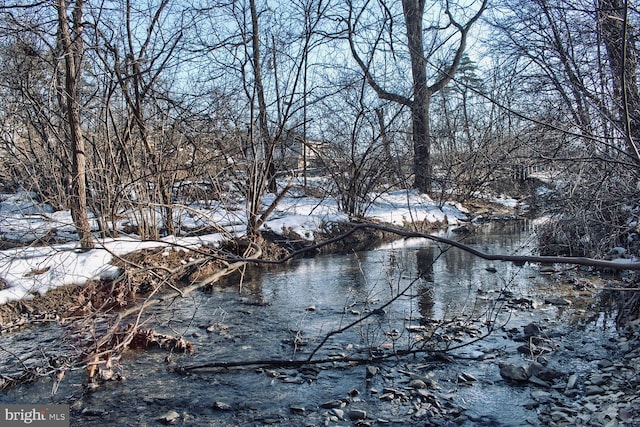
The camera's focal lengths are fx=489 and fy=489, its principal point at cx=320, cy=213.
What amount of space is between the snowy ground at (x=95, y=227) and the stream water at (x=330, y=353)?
1.12 meters

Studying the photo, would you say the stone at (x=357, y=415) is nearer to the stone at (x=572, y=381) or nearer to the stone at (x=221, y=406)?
the stone at (x=221, y=406)

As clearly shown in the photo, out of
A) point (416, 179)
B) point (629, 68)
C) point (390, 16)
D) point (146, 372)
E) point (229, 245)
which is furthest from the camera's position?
point (416, 179)

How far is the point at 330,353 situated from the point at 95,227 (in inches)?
256

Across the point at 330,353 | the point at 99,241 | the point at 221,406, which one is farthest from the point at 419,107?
the point at 221,406

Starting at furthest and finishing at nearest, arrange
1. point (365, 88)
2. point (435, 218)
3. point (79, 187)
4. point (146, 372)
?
point (435, 218)
point (365, 88)
point (79, 187)
point (146, 372)

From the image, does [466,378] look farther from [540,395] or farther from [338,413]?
[338,413]

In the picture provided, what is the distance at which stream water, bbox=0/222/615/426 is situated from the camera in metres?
3.91

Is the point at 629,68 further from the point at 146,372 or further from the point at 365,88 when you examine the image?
the point at 365,88

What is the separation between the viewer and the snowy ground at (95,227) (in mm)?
6668

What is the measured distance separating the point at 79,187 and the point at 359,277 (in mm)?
4931

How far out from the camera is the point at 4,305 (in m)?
6.41

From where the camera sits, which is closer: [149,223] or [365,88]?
[149,223]

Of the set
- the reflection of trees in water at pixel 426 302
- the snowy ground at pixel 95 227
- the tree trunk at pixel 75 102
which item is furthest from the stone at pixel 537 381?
the tree trunk at pixel 75 102

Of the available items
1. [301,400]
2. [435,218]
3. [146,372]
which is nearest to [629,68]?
[301,400]
